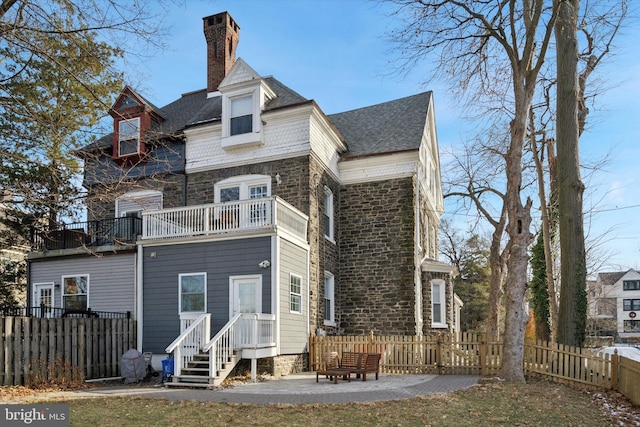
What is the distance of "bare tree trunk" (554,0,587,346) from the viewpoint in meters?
15.2

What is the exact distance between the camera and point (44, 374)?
517 inches

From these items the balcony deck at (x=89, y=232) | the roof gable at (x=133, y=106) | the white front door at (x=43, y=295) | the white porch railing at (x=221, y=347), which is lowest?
the white porch railing at (x=221, y=347)

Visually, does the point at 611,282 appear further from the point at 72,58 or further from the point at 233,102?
the point at 72,58

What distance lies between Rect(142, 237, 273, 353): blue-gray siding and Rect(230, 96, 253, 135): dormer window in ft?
16.0

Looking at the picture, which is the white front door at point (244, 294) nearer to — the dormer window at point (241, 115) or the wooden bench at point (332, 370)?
the wooden bench at point (332, 370)

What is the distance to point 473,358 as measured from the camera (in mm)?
15438

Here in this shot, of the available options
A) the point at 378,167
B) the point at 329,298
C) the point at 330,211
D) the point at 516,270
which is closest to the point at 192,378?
the point at 329,298

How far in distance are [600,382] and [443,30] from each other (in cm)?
1062

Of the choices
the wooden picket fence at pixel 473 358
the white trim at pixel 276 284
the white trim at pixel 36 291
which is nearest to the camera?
the wooden picket fence at pixel 473 358

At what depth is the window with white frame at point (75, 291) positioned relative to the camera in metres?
18.4

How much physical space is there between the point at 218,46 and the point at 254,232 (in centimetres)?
1043

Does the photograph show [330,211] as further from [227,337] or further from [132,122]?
[132,122]

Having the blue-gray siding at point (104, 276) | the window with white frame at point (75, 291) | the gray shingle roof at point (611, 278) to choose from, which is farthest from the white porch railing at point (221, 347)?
the gray shingle roof at point (611, 278)

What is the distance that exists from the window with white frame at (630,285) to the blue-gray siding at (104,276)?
74.9 meters
